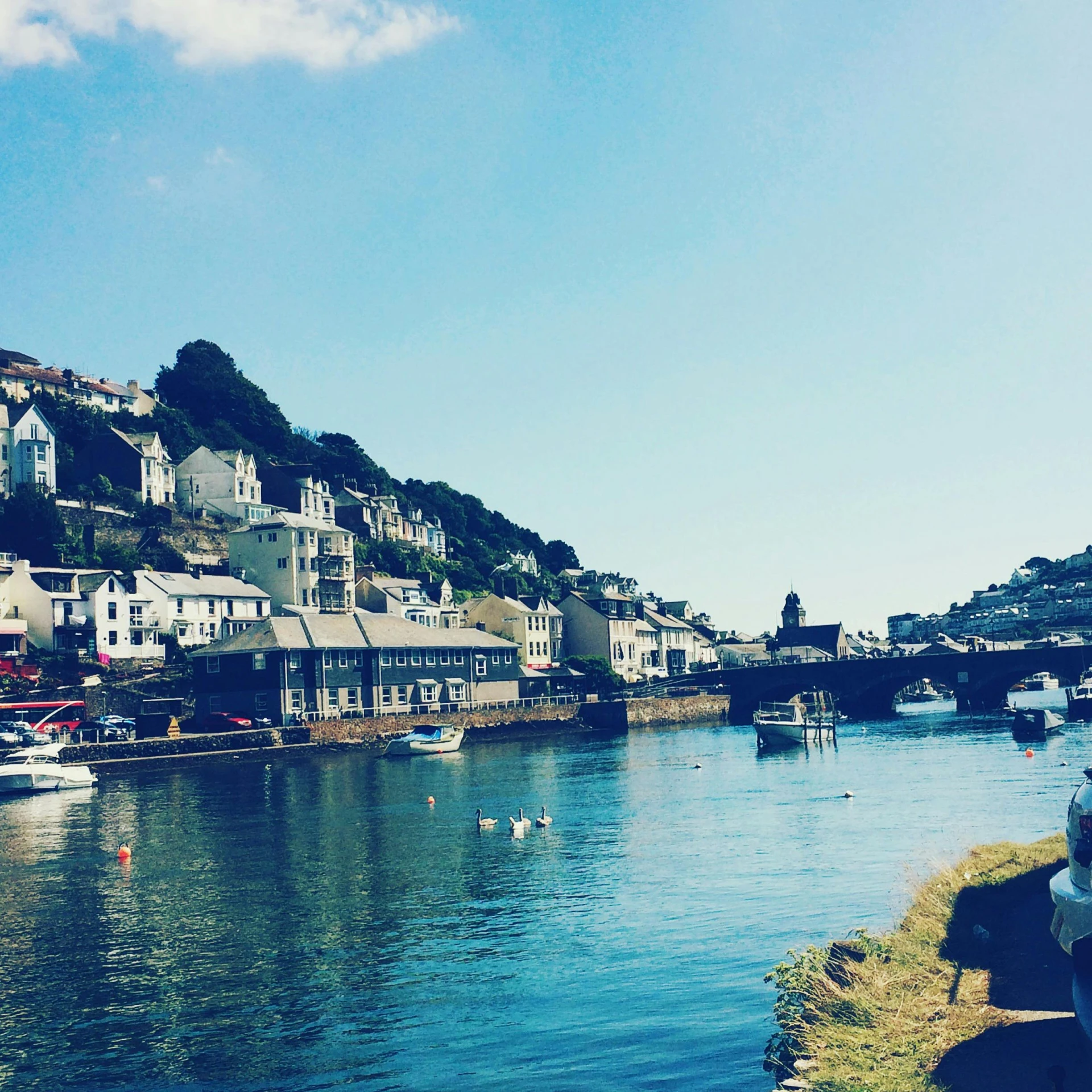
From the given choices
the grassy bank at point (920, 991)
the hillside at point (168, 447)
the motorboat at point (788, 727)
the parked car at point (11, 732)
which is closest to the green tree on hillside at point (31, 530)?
the hillside at point (168, 447)

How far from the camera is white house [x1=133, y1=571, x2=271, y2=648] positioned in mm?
115375

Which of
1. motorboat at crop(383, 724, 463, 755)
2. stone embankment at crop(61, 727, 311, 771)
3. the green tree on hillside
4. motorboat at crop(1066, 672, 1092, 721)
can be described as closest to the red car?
stone embankment at crop(61, 727, 311, 771)

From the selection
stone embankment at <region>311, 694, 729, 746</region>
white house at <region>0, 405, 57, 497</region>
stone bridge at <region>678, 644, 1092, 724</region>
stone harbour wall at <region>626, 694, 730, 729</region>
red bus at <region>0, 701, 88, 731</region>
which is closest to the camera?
red bus at <region>0, 701, 88, 731</region>

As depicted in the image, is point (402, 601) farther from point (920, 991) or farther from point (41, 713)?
point (920, 991)

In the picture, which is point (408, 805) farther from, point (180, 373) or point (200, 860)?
point (180, 373)

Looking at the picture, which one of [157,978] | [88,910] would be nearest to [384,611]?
[88,910]

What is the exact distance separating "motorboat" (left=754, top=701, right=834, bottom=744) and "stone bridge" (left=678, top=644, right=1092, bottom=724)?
26801 millimetres

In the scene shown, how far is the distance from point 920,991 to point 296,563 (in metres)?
118

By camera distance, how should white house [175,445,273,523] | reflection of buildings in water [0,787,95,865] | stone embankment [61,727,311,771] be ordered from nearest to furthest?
reflection of buildings in water [0,787,95,865], stone embankment [61,727,311,771], white house [175,445,273,523]

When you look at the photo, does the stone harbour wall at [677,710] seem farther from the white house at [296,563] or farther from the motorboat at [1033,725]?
the motorboat at [1033,725]

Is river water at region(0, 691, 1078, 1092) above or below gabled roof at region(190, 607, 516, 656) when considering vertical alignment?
below

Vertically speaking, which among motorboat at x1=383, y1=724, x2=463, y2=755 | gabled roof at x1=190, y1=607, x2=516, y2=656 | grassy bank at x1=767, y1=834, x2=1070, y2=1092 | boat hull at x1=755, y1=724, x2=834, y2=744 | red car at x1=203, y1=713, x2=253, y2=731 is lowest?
boat hull at x1=755, y1=724, x2=834, y2=744

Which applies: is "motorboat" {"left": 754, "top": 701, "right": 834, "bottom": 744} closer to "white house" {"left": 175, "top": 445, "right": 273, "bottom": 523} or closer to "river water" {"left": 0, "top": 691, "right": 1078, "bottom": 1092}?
"river water" {"left": 0, "top": 691, "right": 1078, "bottom": 1092}

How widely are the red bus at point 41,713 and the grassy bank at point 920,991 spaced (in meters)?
79.5
